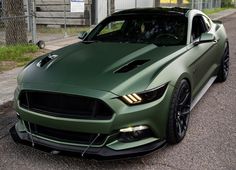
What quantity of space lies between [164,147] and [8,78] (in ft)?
13.9

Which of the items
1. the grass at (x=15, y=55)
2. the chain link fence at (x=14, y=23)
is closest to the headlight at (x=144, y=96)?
the grass at (x=15, y=55)

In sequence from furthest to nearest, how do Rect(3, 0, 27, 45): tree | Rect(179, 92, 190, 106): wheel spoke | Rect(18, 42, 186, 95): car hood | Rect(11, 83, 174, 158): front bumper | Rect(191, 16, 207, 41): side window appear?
Rect(3, 0, 27, 45): tree, Rect(191, 16, 207, 41): side window, Rect(179, 92, 190, 106): wheel spoke, Rect(18, 42, 186, 95): car hood, Rect(11, 83, 174, 158): front bumper

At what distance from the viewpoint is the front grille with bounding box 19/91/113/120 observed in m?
3.41

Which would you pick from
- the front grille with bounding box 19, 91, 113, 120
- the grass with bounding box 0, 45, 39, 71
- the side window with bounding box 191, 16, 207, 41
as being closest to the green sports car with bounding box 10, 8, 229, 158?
the front grille with bounding box 19, 91, 113, 120

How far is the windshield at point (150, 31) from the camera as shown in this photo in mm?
4914

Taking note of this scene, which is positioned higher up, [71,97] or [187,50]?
[187,50]

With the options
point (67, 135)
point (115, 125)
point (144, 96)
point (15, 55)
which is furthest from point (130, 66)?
point (15, 55)

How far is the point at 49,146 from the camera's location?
11.8 feet

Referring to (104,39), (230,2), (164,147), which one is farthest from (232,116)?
(230,2)

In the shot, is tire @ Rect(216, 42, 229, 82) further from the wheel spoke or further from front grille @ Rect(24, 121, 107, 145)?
front grille @ Rect(24, 121, 107, 145)

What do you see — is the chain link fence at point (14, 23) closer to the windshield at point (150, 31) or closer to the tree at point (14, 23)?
the tree at point (14, 23)

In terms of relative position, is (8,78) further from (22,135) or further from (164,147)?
(164,147)

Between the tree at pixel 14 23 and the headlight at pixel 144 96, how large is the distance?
712 centimetres

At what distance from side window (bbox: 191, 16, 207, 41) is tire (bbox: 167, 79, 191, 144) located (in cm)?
109
